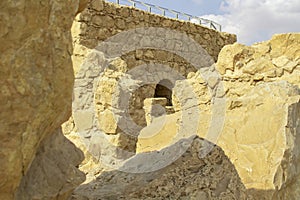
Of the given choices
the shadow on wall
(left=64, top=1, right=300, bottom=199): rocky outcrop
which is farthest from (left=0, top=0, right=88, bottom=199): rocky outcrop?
(left=64, top=1, right=300, bottom=199): rocky outcrop

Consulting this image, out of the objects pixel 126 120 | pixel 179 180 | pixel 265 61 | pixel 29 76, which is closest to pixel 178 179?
pixel 179 180

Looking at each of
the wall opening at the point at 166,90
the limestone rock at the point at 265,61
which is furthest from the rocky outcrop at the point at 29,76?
the wall opening at the point at 166,90

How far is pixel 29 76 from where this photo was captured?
1592mm

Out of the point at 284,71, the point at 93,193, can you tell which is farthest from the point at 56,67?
the point at 284,71

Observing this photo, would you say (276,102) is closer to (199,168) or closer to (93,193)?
(199,168)

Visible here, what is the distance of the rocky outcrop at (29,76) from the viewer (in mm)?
1514

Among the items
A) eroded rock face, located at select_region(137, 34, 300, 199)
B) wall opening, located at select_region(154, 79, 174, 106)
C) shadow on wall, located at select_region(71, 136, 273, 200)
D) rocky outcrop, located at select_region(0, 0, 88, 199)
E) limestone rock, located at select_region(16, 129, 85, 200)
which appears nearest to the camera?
rocky outcrop, located at select_region(0, 0, 88, 199)

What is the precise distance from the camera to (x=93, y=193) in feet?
8.61

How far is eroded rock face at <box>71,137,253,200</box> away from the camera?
102 inches

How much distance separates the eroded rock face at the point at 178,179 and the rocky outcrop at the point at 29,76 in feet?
2.84

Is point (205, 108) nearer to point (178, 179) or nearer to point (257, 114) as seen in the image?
point (257, 114)

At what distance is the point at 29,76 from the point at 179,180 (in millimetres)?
1532

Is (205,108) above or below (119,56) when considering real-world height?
below

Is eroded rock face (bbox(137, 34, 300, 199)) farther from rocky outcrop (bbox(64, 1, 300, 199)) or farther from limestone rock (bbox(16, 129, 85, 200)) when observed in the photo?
limestone rock (bbox(16, 129, 85, 200))
